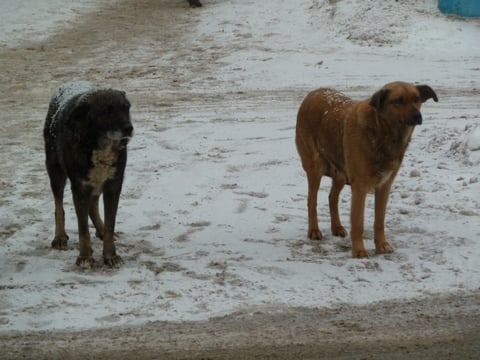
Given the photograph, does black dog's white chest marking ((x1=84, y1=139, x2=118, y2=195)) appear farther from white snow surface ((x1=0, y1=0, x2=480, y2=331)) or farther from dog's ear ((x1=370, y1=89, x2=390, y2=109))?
dog's ear ((x1=370, y1=89, x2=390, y2=109))

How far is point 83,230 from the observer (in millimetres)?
7184

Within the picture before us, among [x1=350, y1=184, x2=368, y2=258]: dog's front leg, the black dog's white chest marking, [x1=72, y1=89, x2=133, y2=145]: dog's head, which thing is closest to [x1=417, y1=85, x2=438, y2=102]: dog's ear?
[x1=350, y1=184, x2=368, y2=258]: dog's front leg

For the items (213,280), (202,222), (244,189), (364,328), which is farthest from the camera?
(244,189)

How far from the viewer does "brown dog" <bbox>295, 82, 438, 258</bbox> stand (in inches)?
276

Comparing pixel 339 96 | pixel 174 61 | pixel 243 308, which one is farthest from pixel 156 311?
pixel 174 61

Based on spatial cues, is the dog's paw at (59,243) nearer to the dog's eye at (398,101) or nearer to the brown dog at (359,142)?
the brown dog at (359,142)

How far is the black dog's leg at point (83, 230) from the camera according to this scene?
7.09 meters

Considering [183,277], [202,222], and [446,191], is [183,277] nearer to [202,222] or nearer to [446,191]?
[202,222]

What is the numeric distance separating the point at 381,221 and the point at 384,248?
0.26 m

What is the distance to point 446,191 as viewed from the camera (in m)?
9.15

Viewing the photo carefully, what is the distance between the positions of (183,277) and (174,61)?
1252cm

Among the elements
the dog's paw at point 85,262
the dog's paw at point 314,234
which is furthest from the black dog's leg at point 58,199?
the dog's paw at point 314,234

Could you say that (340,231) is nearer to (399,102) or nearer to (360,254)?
(360,254)

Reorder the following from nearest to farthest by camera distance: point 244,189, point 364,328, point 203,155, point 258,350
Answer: point 258,350 < point 364,328 < point 244,189 < point 203,155
